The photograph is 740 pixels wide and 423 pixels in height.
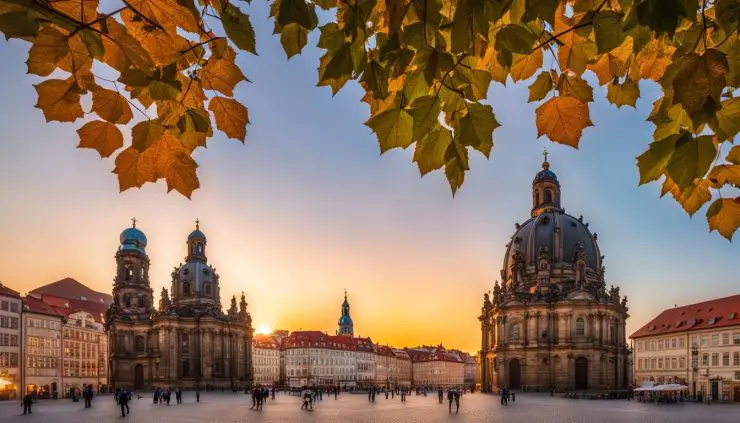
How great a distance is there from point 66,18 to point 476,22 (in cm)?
152

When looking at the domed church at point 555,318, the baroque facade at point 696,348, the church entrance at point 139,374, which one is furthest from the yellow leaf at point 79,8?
the church entrance at point 139,374

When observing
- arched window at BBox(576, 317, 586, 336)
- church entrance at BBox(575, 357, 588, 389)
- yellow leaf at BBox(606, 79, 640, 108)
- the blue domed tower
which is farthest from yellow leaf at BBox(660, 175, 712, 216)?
the blue domed tower

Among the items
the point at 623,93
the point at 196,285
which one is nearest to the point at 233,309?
the point at 196,285

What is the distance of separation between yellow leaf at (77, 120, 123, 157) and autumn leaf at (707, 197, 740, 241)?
110 inches

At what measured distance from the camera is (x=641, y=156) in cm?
223

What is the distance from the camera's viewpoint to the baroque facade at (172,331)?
7356 centimetres

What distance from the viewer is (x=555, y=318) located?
64688mm

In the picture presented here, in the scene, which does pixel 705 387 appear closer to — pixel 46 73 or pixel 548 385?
pixel 548 385

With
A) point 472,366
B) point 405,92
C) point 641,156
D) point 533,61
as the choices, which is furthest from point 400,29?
point 472,366

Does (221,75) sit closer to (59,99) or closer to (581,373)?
(59,99)

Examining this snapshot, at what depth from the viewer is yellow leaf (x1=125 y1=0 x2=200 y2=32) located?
7.51 ft

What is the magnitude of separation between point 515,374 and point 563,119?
67889 mm

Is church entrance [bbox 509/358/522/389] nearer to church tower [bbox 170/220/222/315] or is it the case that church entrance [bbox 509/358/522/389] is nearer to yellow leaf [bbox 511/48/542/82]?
church tower [bbox 170/220/222/315]

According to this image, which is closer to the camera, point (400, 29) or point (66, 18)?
point (66, 18)
